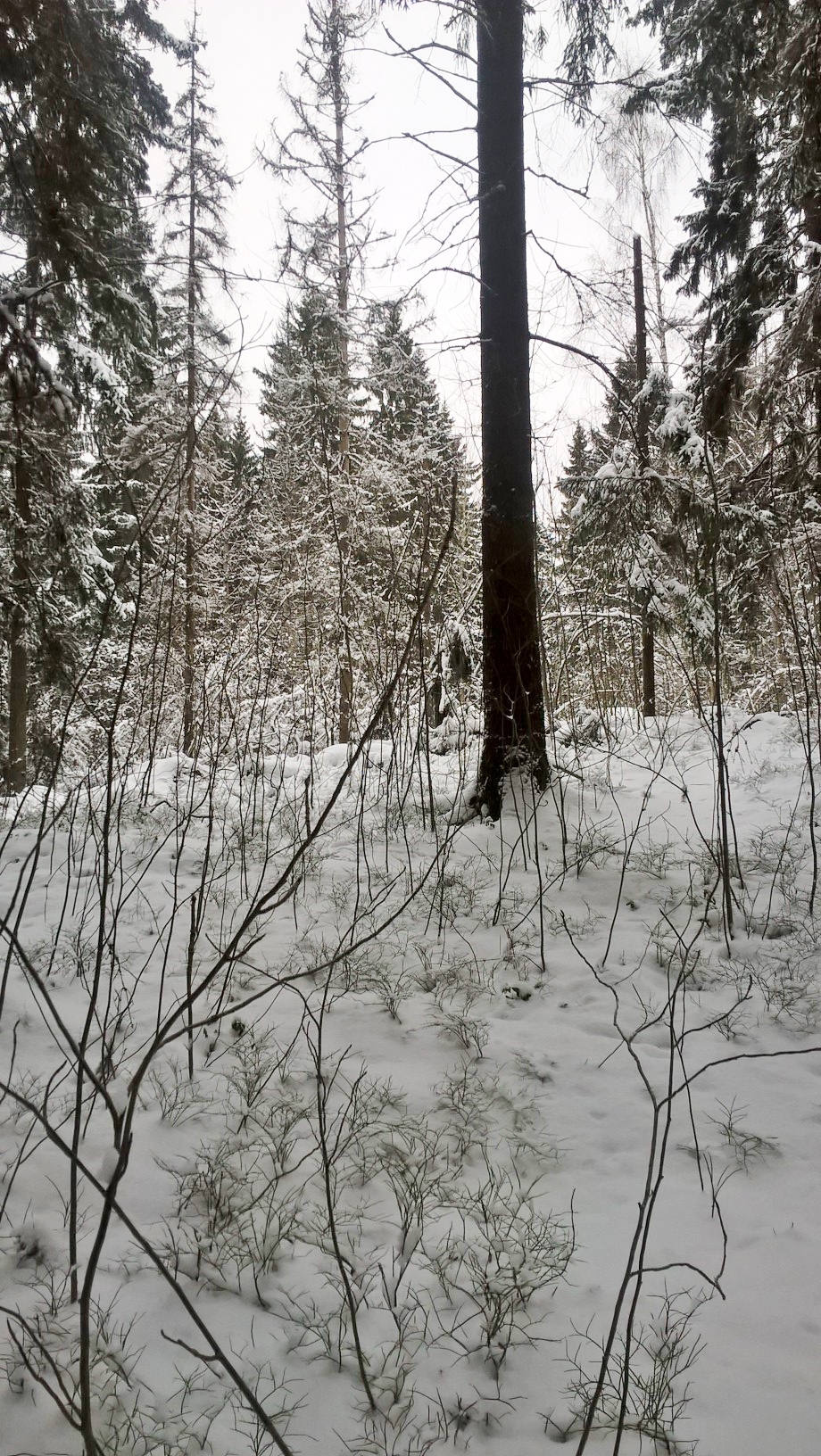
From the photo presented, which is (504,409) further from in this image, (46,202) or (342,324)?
(342,324)

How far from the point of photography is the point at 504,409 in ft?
13.5

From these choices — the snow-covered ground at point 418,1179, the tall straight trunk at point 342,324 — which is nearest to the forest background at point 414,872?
the snow-covered ground at point 418,1179

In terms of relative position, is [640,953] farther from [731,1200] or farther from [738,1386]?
[738,1386]

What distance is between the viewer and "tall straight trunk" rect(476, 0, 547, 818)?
3.96m

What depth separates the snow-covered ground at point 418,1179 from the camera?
1163 millimetres

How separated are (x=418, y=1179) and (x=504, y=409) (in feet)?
13.1

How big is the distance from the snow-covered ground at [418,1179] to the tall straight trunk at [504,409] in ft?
4.03

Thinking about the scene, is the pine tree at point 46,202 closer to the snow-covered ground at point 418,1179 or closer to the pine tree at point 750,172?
the snow-covered ground at point 418,1179

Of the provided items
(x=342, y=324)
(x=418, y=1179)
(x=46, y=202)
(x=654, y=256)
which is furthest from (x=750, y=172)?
(x=418, y=1179)

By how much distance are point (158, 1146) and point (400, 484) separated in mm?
10564

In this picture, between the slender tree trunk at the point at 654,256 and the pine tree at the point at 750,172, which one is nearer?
the pine tree at the point at 750,172

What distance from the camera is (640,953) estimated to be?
2574mm

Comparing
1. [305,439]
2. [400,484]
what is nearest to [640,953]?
[400,484]

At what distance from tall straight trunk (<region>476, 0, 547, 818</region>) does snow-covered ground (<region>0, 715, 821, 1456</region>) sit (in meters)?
1.23
